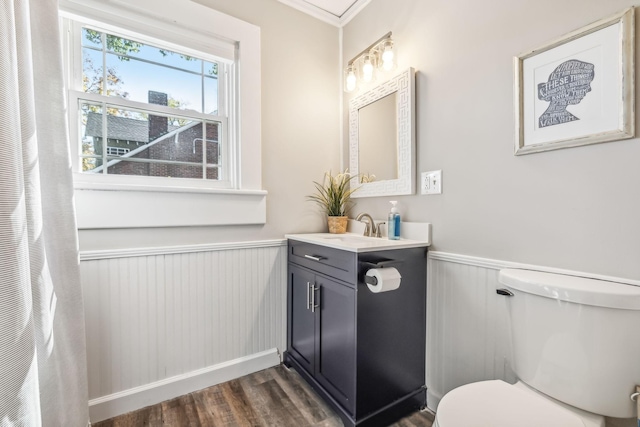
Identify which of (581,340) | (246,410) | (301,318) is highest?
(581,340)

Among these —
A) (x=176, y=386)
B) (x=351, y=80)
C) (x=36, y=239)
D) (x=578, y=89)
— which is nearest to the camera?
(x=36, y=239)

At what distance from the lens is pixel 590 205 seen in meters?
0.94

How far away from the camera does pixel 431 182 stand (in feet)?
4.71

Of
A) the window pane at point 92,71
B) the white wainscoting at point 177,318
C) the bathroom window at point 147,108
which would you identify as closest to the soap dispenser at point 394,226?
the white wainscoting at point 177,318

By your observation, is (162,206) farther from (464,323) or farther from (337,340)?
(464,323)

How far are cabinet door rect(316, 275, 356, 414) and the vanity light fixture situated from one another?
1.27 metres

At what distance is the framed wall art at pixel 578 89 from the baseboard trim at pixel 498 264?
0.44 m

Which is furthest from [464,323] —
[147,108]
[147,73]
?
[147,73]

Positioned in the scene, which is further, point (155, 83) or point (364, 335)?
point (155, 83)

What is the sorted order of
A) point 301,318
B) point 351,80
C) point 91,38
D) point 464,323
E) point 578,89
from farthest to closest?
point 351,80 < point 301,318 < point 91,38 < point 464,323 < point 578,89

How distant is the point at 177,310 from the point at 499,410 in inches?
58.6

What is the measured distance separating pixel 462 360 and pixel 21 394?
154 centimetres

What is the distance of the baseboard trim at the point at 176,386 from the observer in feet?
4.47

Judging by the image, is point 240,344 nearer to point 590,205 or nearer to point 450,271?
point 450,271
